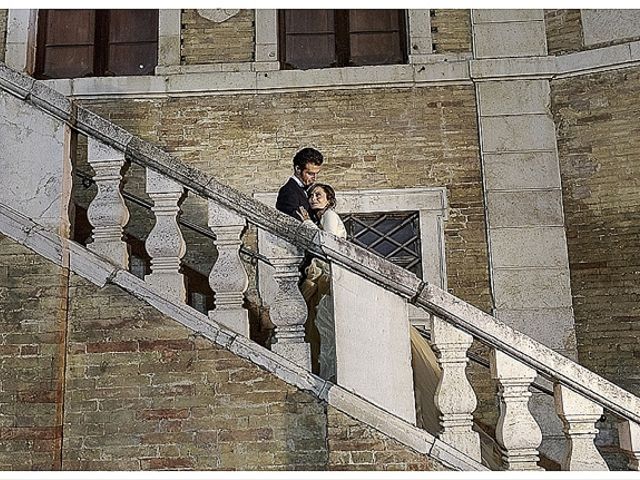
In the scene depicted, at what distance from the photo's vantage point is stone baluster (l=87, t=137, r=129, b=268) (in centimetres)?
416

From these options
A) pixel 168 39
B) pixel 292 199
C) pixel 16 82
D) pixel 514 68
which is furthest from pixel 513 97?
pixel 16 82

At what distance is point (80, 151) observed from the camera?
7.61 metres

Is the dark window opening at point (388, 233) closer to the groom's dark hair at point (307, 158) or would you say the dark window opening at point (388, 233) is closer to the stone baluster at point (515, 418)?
the groom's dark hair at point (307, 158)

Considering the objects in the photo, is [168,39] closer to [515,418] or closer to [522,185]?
[522,185]

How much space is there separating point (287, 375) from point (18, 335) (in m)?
1.42

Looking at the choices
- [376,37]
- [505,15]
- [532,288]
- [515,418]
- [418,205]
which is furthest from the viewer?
[376,37]

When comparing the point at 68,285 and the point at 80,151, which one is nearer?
the point at 68,285

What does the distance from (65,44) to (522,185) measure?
193 inches

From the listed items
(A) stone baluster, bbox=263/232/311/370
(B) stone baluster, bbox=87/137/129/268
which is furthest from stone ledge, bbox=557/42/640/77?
(B) stone baluster, bbox=87/137/129/268

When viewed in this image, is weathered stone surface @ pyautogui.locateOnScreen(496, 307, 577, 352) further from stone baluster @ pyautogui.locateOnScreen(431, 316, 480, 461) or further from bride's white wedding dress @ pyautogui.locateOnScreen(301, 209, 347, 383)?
stone baluster @ pyautogui.locateOnScreen(431, 316, 480, 461)

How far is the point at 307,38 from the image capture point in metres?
8.34

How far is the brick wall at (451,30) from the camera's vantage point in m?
8.02
